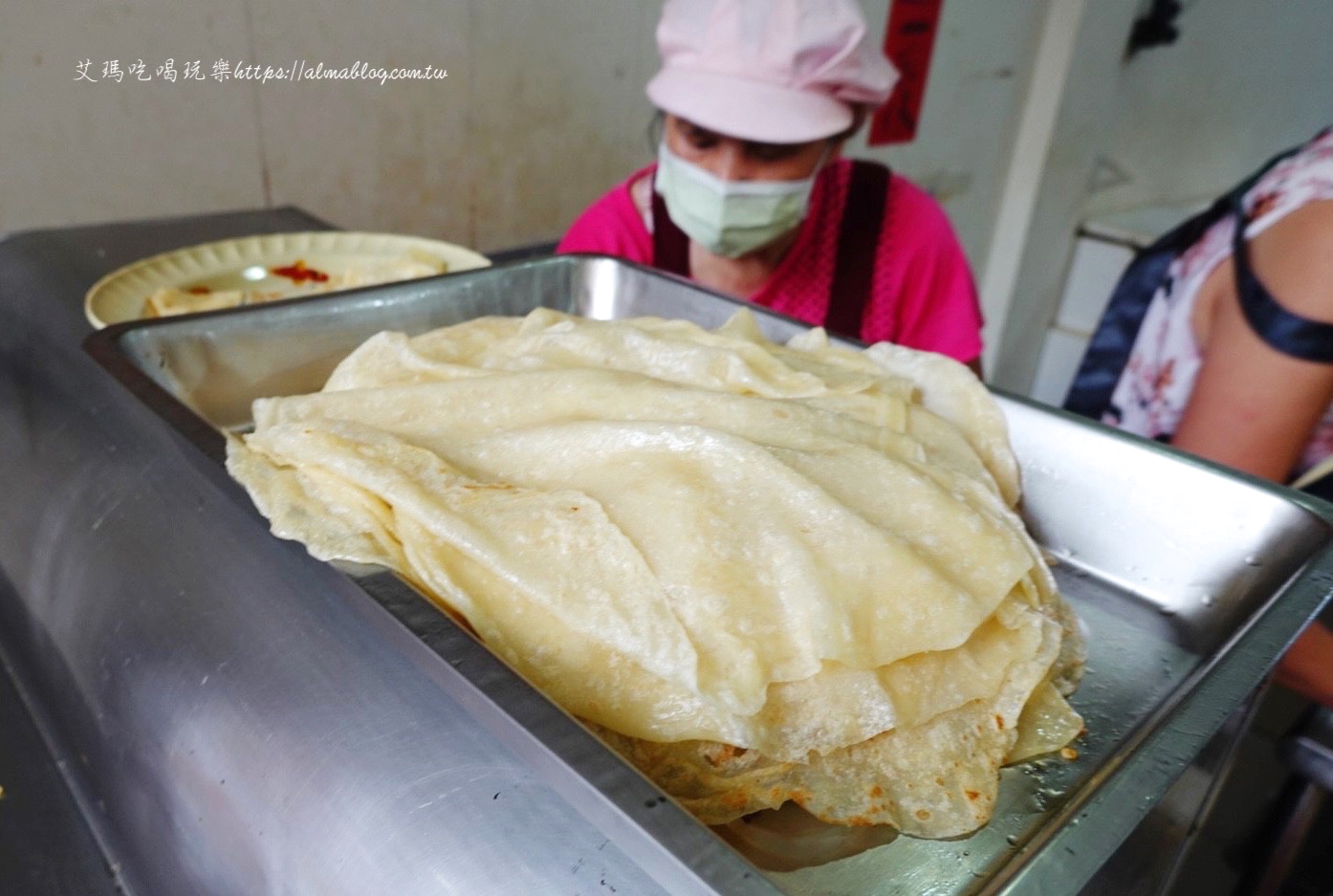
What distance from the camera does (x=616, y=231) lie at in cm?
186

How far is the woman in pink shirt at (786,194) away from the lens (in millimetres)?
1507

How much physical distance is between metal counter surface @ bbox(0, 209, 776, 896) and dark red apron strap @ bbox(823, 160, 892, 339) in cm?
138

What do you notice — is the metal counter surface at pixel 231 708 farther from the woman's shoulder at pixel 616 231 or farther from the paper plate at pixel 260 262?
the woman's shoulder at pixel 616 231

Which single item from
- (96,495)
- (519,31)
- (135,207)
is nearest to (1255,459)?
(96,495)

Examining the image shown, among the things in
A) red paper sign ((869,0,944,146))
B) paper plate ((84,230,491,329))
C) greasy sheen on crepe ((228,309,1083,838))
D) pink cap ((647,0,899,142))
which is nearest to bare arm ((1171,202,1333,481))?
greasy sheen on crepe ((228,309,1083,838))

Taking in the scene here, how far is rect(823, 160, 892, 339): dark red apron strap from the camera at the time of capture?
1.86 metres

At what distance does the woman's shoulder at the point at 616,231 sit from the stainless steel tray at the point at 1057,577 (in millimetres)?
475

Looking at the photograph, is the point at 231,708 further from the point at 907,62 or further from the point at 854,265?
the point at 907,62

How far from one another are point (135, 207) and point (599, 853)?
192 centimetres

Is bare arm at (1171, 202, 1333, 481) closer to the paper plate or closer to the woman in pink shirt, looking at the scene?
the woman in pink shirt

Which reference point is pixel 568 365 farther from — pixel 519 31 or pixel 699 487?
pixel 519 31

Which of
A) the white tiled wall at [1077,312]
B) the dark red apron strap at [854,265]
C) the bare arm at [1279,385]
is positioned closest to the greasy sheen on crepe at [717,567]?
the bare arm at [1279,385]

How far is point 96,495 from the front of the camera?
0.93 meters

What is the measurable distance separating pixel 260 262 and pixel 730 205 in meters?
0.88
